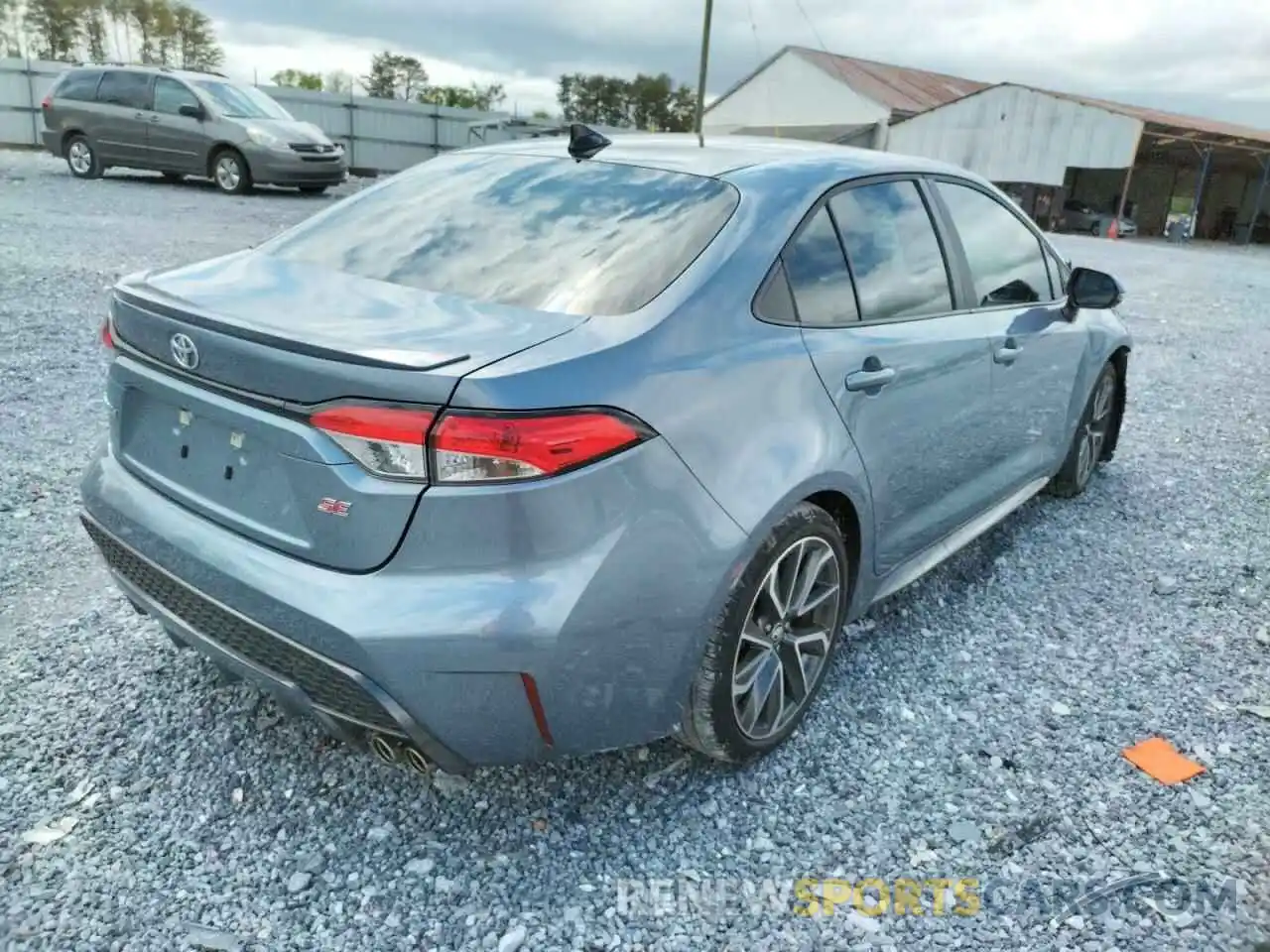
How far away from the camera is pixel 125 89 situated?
50.2ft

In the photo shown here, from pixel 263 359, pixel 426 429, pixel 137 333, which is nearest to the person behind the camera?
pixel 426 429

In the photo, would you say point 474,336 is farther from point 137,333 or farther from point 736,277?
point 137,333

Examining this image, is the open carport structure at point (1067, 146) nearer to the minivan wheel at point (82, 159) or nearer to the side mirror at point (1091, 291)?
the minivan wheel at point (82, 159)

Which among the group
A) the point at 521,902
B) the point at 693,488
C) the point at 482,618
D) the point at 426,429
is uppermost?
the point at 426,429

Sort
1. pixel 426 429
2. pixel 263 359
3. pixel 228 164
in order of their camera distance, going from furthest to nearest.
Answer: pixel 228 164
pixel 263 359
pixel 426 429

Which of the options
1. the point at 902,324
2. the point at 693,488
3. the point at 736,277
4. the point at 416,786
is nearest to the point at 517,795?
the point at 416,786

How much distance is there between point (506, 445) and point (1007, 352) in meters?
2.30

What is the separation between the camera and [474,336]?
2.04 metres

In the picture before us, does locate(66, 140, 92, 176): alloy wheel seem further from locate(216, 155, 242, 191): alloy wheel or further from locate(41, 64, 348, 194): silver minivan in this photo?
locate(216, 155, 242, 191): alloy wheel

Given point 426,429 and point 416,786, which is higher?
point 426,429

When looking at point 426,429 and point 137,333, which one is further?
point 137,333

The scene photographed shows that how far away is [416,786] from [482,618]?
846 millimetres

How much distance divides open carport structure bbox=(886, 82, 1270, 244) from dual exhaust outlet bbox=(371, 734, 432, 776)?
34.6 metres

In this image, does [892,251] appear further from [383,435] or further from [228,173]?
[228,173]
